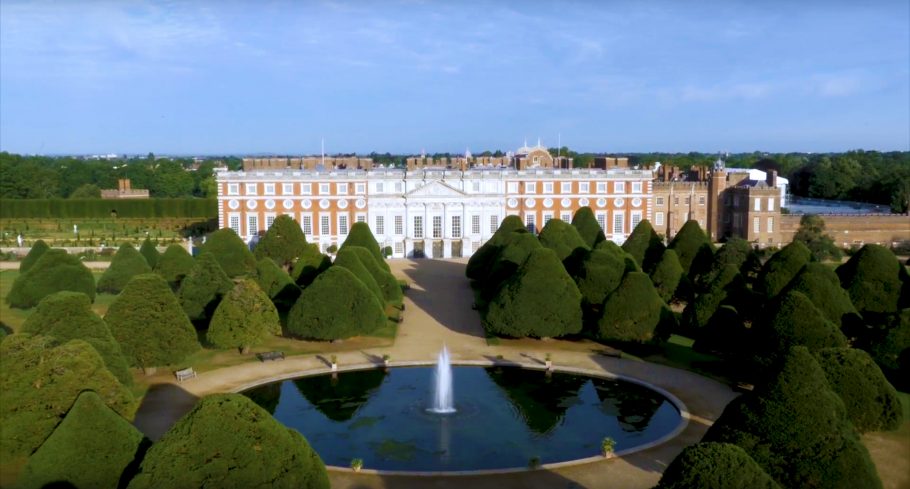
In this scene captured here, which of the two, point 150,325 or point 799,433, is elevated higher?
point 150,325

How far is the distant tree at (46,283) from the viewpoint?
35.9 metres

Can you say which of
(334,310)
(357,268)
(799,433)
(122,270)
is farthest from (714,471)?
(122,270)

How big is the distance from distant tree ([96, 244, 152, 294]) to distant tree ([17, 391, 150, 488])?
2418 cm

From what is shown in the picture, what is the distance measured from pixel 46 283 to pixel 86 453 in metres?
22.6

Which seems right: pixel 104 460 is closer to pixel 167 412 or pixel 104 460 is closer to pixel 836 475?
pixel 167 412

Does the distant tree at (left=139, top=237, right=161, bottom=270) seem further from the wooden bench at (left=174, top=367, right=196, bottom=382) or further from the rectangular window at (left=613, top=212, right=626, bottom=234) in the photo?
the rectangular window at (left=613, top=212, right=626, bottom=234)

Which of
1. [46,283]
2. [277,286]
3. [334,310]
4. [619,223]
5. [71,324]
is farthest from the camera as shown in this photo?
[619,223]

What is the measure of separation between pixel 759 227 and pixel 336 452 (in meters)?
44.6

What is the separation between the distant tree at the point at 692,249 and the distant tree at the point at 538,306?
12076 mm

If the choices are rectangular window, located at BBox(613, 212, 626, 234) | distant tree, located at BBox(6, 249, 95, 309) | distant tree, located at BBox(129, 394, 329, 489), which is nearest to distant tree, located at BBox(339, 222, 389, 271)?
distant tree, located at BBox(6, 249, 95, 309)

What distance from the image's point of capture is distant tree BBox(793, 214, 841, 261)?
5203 cm

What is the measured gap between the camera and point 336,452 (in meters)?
20.3

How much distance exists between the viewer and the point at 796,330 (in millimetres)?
24625

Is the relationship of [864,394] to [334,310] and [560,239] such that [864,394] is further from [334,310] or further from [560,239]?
[560,239]
